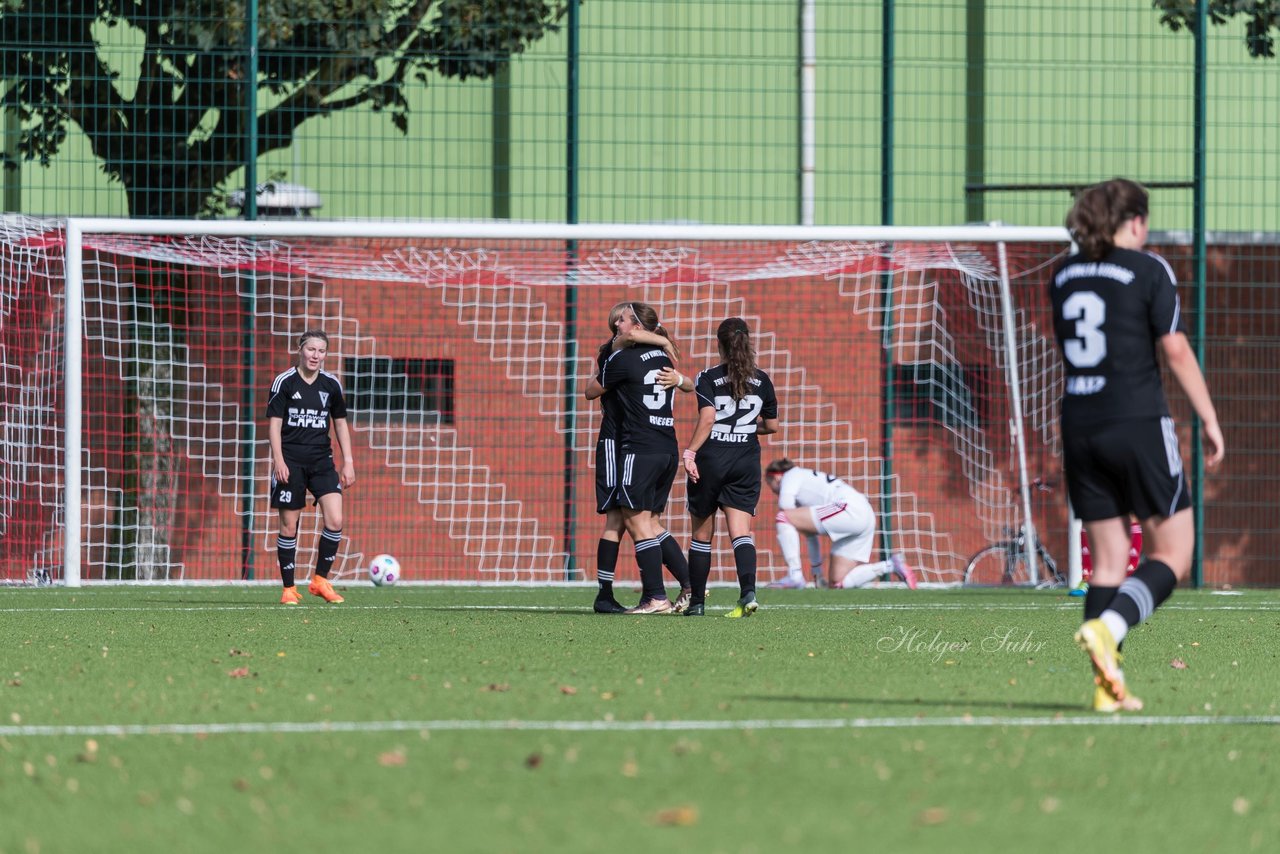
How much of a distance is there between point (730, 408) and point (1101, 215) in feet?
14.8

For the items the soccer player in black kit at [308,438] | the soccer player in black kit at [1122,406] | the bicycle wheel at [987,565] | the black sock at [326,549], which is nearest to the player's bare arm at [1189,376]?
the soccer player in black kit at [1122,406]

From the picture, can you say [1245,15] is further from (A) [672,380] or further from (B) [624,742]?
(B) [624,742]

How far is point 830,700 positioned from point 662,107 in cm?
1124

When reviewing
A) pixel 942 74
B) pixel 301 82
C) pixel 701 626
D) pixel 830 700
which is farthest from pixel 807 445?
pixel 830 700

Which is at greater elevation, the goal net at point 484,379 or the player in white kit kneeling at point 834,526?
the goal net at point 484,379

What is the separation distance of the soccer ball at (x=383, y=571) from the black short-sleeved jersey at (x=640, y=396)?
4.44m

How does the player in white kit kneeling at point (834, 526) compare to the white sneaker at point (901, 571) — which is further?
the white sneaker at point (901, 571)

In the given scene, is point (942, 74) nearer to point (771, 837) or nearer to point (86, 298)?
point (86, 298)

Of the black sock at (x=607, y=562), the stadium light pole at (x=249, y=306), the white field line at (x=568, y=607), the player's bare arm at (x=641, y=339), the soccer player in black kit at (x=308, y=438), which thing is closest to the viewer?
the player's bare arm at (x=641, y=339)

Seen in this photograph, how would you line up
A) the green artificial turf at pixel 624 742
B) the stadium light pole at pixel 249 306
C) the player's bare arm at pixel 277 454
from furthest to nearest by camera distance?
the stadium light pole at pixel 249 306 < the player's bare arm at pixel 277 454 < the green artificial turf at pixel 624 742

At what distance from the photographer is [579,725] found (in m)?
5.01

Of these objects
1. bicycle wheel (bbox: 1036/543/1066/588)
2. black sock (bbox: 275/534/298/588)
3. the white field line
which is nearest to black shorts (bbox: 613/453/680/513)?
the white field line

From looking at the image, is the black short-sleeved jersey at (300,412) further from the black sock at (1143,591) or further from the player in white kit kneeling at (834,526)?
the black sock at (1143,591)

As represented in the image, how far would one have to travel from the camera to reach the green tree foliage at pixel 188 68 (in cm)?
1511
